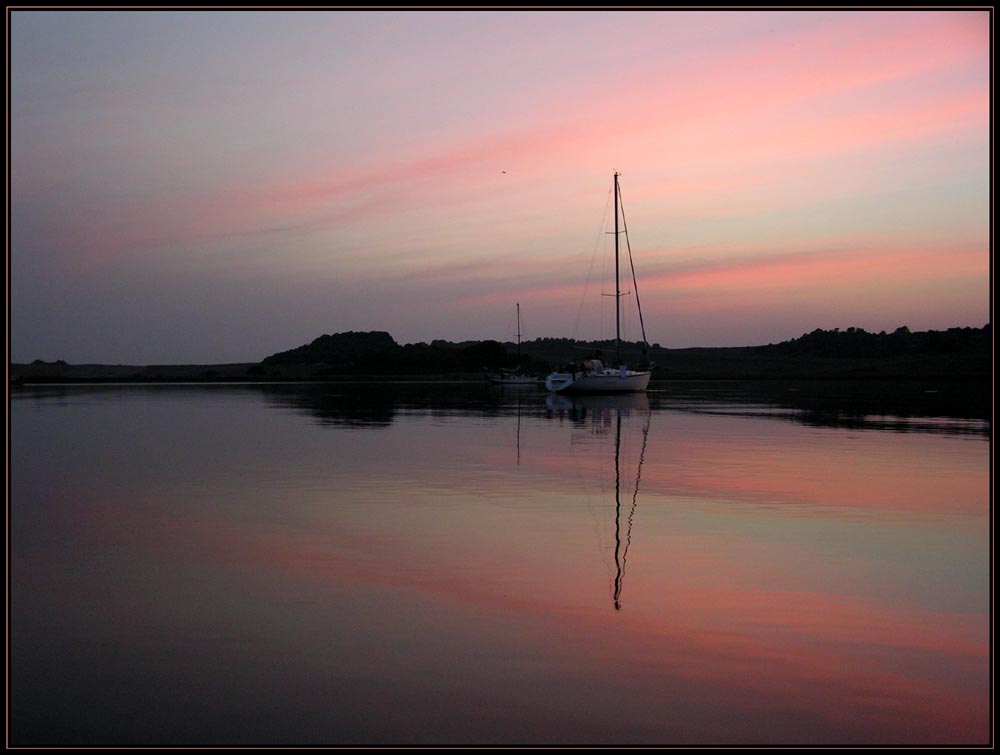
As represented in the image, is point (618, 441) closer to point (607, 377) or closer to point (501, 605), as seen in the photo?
point (501, 605)

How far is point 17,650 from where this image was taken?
8.33 metres

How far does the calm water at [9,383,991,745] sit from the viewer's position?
6895 mm

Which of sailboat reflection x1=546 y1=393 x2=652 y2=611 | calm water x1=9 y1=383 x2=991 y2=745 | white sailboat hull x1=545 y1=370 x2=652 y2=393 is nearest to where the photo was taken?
calm water x1=9 y1=383 x2=991 y2=745

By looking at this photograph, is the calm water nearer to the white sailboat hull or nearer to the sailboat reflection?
the sailboat reflection

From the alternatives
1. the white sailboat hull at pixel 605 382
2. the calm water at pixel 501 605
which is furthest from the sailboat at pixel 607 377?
the calm water at pixel 501 605

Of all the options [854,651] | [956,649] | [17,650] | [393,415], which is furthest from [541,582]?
[393,415]

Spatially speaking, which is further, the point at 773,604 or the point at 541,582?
the point at 541,582

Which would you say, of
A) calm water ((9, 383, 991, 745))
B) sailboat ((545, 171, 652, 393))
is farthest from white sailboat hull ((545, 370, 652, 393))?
calm water ((9, 383, 991, 745))

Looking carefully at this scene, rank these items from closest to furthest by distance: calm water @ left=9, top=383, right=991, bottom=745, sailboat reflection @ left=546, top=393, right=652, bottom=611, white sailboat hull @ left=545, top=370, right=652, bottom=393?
calm water @ left=9, top=383, right=991, bottom=745, sailboat reflection @ left=546, top=393, right=652, bottom=611, white sailboat hull @ left=545, top=370, right=652, bottom=393

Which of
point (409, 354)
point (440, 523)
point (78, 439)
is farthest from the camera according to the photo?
point (409, 354)

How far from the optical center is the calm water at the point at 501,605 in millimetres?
6895
